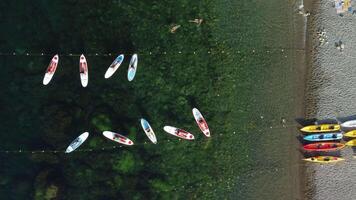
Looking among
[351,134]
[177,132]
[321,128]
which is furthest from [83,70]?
[351,134]

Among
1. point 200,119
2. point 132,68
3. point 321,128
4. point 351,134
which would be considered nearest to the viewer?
point 132,68

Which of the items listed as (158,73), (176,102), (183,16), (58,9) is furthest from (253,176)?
(58,9)

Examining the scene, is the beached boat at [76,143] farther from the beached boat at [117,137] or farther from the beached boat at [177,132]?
the beached boat at [177,132]

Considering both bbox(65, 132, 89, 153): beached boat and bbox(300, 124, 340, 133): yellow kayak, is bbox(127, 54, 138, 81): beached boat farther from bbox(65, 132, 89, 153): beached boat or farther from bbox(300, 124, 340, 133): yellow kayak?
bbox(300, 124, 340, 133): yellow kayak

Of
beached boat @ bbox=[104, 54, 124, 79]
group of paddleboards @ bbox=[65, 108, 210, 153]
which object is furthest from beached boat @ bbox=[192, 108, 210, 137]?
beached boat @ bbox=[104, 54, 124, 79]

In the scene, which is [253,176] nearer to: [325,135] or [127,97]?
[325,135]

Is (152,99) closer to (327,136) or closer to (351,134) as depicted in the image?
(327,136)

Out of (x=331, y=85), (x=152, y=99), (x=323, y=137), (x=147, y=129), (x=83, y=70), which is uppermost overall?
(x=331, y=85)
